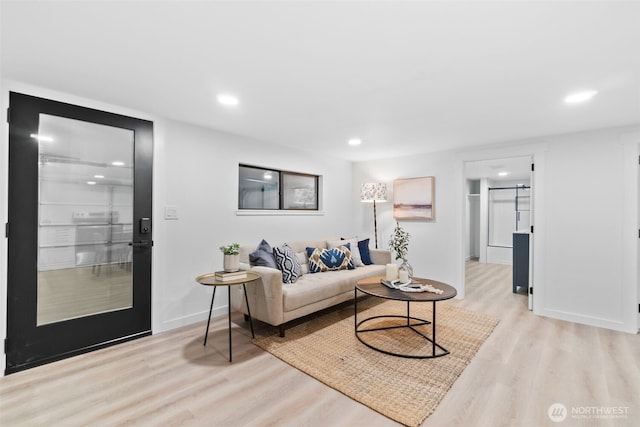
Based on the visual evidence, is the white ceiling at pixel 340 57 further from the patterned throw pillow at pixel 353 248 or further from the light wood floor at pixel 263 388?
the light wood floor at pixel 263 388

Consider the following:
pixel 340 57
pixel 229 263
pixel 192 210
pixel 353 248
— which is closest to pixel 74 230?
pixel 192 210

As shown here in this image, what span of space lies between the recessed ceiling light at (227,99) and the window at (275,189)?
1.32 meters

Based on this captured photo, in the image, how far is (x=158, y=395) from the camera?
6.62 ft

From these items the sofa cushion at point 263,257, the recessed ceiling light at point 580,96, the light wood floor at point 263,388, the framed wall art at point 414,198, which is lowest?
the light wood floor at point 263,388

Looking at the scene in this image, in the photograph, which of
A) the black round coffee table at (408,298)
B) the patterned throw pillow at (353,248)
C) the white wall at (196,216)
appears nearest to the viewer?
the black round coffee table at (408,298)

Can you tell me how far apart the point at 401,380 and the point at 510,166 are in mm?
5144

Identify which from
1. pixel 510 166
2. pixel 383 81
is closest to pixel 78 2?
pixel 383 81

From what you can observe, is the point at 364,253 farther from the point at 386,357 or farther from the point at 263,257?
the point at 386,357

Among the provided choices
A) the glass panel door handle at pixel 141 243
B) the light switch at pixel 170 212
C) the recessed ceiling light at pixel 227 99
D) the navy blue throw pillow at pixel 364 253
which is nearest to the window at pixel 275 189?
the light switch at pixel 170 212

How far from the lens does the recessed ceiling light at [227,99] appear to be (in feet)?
8.21

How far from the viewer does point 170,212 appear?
10.2ft

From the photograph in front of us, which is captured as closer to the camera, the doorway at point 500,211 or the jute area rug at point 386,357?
the jute area rug at point 386,357

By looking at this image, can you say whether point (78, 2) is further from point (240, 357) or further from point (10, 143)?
point (240, 357)

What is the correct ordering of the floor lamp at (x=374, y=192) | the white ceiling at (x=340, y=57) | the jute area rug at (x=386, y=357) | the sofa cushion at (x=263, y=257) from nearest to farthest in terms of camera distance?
the white ceiling at (x=340, y=57) < the jute area rug at (x=386, y=357) < the sofa cushion at (x=263, y=257) < the floor lamp at (x=374, y=192)
